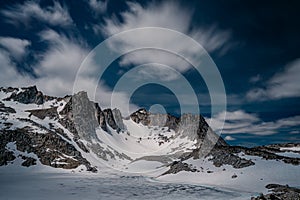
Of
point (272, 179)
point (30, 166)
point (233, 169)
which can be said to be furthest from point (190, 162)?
point (30, 166)

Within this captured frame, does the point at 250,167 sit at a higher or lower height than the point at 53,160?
lower

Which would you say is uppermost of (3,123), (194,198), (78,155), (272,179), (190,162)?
(3,123)

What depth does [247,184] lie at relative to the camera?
5591 centimetres

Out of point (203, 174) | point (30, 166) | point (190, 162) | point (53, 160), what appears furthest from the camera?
point (53, 160)

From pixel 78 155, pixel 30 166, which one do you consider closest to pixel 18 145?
pixel 30 166

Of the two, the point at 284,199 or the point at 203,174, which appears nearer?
the point at 284,199

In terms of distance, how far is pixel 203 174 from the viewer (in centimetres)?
6956

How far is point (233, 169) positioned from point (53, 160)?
13275 centimetres

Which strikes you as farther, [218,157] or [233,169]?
[218,157]

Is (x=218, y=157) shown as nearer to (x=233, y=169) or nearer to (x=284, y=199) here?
(x=233, y=169)

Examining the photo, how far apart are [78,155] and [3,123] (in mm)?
60145

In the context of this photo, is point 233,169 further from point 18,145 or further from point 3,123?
point 3,123

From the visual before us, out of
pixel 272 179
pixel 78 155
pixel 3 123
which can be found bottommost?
pixel 272 179

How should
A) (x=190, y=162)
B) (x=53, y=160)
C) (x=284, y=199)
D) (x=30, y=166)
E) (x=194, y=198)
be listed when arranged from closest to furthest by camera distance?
1. (x=284, y=199)
2. (x=194, y=198)
3. (x=190, y=162)
4. (x=30, y=166)
5. (x=53, y=160)
